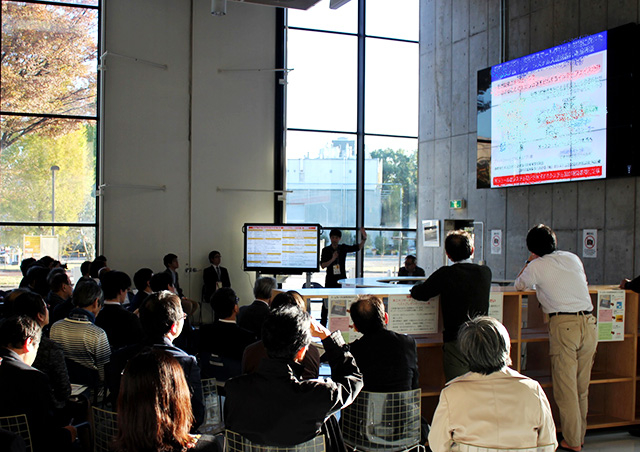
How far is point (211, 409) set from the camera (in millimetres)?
3217

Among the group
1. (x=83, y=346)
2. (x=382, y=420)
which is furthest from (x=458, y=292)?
(x=83, y=346)

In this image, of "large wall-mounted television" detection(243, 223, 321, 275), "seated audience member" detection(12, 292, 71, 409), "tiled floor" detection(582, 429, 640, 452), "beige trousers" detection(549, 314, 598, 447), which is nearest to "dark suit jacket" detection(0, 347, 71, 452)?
"seated audience member" detection(12, 292, 71, 409)

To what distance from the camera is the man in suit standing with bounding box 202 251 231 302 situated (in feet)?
30.7

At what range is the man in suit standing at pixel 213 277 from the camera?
937 centimetres

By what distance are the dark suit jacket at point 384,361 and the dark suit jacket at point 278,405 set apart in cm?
83

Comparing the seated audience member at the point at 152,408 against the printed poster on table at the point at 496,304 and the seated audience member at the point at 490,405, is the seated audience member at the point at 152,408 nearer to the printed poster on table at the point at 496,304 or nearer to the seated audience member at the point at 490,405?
the seated audience member at the point at 490,405

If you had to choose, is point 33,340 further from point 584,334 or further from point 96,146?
point 96,146

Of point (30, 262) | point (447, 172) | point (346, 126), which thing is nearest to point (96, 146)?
point (30, 262)

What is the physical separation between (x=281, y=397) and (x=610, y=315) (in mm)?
3431

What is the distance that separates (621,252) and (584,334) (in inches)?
96.3

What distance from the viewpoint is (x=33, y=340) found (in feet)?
8.85

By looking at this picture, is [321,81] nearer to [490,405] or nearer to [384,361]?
[384,361]

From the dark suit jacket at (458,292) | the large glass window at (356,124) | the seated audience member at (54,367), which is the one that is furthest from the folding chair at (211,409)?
Result: the large glass window at (356,124)

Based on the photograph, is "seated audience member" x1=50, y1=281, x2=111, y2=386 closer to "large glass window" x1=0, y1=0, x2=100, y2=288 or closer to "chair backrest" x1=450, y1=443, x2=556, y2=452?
"chair backrest" x1=450, y1=443, x2=556, y2=452
